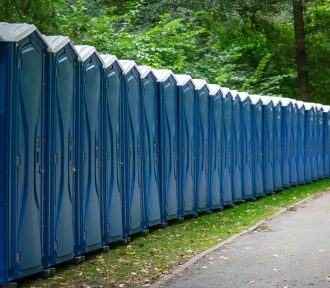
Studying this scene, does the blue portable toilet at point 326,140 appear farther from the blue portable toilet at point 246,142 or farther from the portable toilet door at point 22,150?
the portable toilet door at point 22,150

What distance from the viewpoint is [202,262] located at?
29.1 feet

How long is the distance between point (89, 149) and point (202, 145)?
5.10 metres

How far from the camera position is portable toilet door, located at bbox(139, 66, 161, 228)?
11062mm

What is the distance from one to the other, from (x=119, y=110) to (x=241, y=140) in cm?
660

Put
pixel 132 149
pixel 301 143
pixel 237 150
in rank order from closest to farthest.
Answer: pixel 132 149, pixel 237 150, pixel 301 143

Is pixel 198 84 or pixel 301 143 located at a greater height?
pixel 198 84

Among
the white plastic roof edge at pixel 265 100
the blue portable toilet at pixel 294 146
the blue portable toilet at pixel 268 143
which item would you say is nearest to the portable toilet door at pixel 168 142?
the white plastic roof edge at pixel 265 100

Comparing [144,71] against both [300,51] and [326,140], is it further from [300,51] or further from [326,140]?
[300,51]

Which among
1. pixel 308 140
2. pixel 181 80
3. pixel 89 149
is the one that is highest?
pixel 181 80

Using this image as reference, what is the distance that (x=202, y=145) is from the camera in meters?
13.8

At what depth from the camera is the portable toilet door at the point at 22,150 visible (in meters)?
6.98

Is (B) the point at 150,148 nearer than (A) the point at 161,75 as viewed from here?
Yes

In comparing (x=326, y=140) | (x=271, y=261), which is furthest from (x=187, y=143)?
(x=326, y=140)

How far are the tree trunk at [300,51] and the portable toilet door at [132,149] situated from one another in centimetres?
2222
